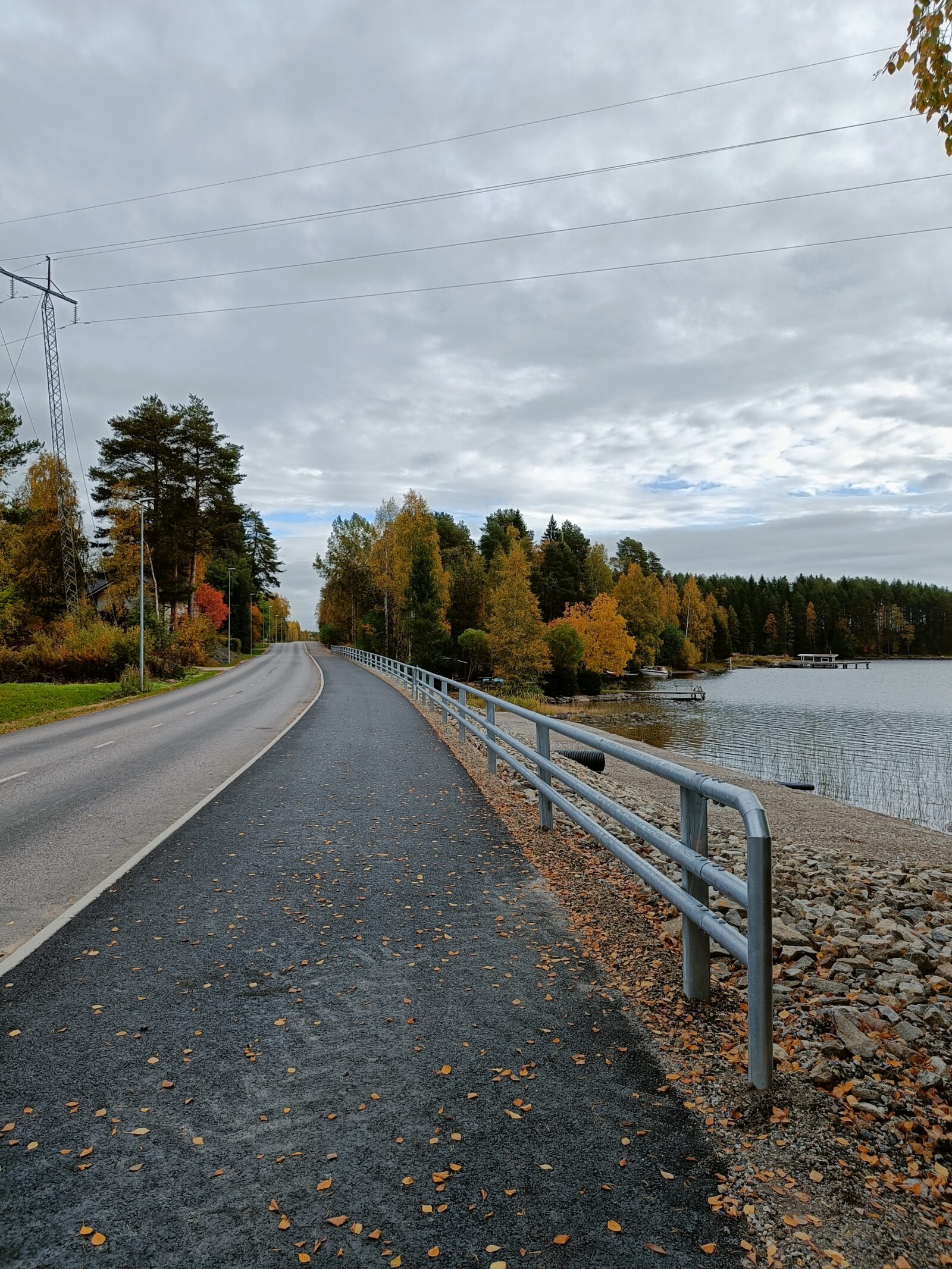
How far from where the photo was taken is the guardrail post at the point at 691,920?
369 cm

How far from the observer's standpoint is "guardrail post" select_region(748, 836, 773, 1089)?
287 centimetres

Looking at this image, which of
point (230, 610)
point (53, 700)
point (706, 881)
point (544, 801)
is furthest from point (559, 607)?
point (706, 881)

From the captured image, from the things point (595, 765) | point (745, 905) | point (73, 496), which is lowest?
point (595, 765)

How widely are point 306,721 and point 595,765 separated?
8.15m

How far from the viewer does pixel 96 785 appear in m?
10.7

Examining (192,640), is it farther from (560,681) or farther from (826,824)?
(826,824)

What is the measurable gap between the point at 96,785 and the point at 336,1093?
8889 mm

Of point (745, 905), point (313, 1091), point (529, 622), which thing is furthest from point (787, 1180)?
point (529, 622)

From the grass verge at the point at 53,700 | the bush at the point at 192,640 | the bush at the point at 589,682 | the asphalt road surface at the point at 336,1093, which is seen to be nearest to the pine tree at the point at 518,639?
the bush at the point at 589,682

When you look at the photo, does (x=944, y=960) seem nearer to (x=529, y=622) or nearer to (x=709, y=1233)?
(x=709, y=1233)

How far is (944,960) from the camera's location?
4.43 m

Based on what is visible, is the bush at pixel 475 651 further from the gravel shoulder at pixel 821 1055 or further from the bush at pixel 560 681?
the gravel shoulder at pixel 821 1055

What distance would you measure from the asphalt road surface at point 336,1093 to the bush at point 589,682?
5889 centimetres

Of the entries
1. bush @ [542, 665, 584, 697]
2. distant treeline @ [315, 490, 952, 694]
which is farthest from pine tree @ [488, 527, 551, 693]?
bush @ [542, 665, 584, 697]
